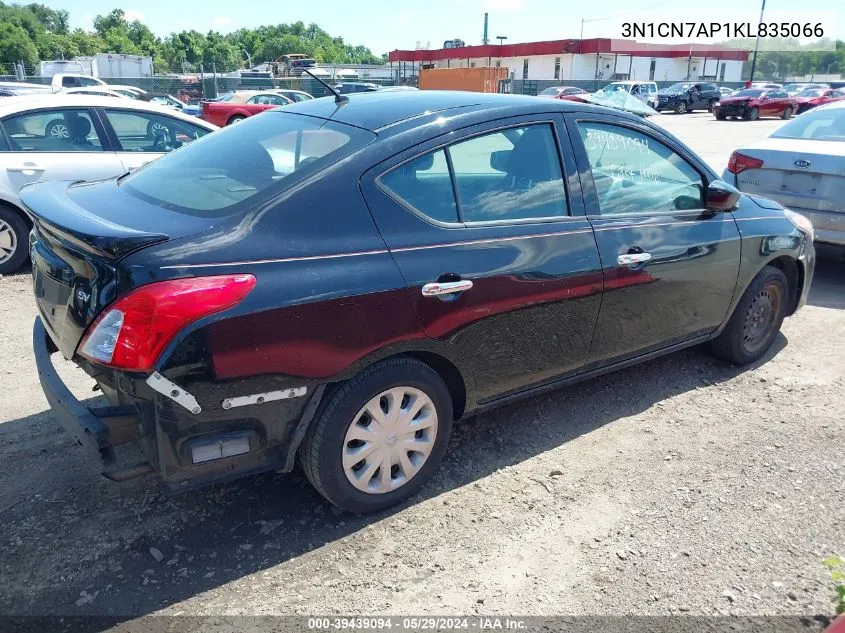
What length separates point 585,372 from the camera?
12.1 ft

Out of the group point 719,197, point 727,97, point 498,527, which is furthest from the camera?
point 727,97

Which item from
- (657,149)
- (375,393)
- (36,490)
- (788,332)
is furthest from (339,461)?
(788,332)

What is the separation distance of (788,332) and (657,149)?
93.4 inches

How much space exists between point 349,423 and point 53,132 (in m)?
5.37

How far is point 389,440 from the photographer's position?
2.97m

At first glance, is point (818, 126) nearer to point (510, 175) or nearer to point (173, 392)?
point (510, 175)

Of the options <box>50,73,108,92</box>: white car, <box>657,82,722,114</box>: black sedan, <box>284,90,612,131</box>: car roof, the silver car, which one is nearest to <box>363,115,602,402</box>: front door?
<box>284,90,612,131</box>: car roof

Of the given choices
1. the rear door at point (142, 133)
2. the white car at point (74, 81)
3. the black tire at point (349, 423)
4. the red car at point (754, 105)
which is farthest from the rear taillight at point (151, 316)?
the red car at point (754, 105)

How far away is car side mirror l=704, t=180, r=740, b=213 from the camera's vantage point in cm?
397

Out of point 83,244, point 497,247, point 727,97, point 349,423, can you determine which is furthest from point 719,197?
point 727,97

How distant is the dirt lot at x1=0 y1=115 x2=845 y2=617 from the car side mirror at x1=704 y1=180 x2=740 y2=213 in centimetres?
117

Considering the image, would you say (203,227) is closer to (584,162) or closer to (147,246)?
(147,246)

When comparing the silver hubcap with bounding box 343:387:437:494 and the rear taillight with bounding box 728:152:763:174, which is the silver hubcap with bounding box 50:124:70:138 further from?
the rear taillight with bounding box 728:152:763:174

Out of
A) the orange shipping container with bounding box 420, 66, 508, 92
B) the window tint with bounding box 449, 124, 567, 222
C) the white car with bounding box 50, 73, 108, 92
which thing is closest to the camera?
the window tint with bounding box 449, 124, 567, 222
